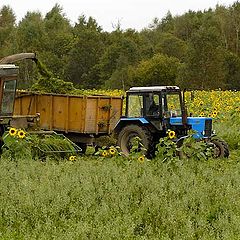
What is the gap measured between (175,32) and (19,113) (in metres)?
58.9

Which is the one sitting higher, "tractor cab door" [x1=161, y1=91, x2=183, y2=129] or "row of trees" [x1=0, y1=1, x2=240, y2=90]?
"row of trees" [x1=0, y1=1, x2=240, y2=90]

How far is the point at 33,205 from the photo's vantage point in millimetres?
7594

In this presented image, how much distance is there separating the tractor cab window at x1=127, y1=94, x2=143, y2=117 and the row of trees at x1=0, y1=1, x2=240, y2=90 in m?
25.6

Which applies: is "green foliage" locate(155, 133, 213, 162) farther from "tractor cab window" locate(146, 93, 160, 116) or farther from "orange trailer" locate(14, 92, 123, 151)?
"orange trailer" locate(14, 92, 123, 151)

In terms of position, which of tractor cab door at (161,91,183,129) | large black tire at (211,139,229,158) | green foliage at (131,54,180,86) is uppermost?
green foliage at (131,54,180,86)

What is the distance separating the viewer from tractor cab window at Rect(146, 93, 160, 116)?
45.2 feet

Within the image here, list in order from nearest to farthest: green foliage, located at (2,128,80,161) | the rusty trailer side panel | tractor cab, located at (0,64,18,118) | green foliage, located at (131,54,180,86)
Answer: green foliage, located at (2,128,80,161)
tractor cab, located at (0,64,18,118)
the rusty trailer side panel
green foliage, located at (131,54,180,86)

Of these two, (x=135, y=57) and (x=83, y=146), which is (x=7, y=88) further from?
(x=135, y=57)

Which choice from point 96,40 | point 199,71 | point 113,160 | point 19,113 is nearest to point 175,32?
point 96,40

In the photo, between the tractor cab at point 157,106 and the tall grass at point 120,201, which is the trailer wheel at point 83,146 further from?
the tall grass at point 120,201

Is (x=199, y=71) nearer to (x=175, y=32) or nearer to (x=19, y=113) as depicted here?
(x=175, y=32)

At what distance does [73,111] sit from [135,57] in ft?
134

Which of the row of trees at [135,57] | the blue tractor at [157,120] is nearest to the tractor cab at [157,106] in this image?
the blue tractor at [157,120]

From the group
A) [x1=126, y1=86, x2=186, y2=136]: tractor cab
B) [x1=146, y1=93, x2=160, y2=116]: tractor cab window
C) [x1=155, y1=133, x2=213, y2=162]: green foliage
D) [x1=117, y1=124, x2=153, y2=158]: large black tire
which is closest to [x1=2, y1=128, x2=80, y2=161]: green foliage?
[x1=117, y1=124, x2=153, y2=158]: large black tire
